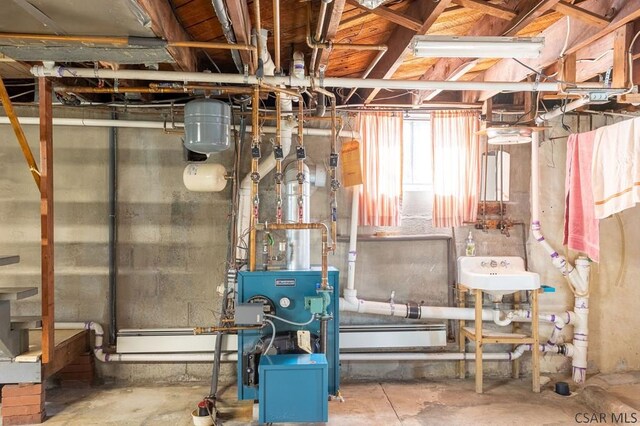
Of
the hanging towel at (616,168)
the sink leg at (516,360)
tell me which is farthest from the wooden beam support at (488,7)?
the sink leg at (516,360)

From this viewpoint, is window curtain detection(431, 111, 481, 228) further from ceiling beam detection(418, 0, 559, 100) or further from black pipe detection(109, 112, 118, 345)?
black pipe detection(109, 112, 118, 345)

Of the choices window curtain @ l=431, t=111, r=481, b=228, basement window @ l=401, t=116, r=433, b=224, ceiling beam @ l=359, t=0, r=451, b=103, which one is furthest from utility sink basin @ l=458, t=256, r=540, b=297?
ceiling beam @ l=359, t=0, r=451, b=103

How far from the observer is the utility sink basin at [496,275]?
11.0 feet

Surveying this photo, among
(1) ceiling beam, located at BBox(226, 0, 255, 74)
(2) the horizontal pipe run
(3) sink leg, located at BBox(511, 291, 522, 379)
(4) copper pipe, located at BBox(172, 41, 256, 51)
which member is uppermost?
(1) ceiling beam, located at BBox(226, 0, 255, 74)

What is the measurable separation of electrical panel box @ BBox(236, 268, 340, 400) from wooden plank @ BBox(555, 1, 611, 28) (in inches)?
80.8

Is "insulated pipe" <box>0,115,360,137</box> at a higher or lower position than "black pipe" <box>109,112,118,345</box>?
higher

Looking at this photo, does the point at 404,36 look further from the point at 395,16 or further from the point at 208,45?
the point at 208,45

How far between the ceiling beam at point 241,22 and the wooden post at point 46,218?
147 cm

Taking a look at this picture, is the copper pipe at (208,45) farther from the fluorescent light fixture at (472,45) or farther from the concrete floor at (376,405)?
the concrete floor at (376,405)

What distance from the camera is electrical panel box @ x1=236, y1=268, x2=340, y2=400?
2.85 metres

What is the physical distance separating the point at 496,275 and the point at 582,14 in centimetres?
202

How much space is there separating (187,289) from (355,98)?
2.38 metres

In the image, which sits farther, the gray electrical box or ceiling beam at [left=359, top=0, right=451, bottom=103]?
the gray electrical box

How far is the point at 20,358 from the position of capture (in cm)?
279
